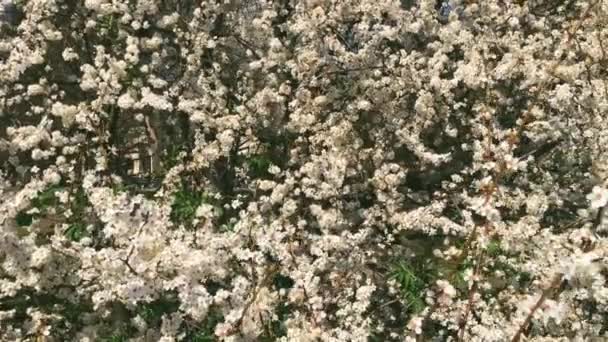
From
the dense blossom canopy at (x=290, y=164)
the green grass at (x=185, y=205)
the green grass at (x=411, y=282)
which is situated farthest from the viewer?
the green grass at (x=185, y=205)

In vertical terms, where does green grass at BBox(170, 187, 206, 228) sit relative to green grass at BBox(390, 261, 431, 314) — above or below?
above

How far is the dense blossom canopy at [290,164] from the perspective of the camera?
5672 millimetres

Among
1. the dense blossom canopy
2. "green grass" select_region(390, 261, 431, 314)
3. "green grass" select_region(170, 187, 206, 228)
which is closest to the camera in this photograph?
the dense blossom canopy

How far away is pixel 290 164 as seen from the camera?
23.0 ft

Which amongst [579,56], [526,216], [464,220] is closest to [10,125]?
[464,220]

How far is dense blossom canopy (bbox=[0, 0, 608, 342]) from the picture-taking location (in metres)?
5.67

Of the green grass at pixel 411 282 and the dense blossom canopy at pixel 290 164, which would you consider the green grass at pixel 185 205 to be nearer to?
the dense blossom canopy at pixel 290 164

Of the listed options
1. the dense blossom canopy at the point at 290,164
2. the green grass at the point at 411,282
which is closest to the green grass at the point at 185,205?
the dense blossom canopy at the point at 290,164

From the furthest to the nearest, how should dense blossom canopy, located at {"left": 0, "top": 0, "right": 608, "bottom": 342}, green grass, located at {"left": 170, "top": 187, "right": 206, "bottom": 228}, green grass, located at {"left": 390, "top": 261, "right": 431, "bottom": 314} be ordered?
green grass, located at {"left": 170, "top": 187, "right": 206, "bottom": 228} < green grass, located at {"left": 390, "top": 261, "right": 431, "bottom": 314} < dense blossom canopy, located at {"left": 0, "top": 0, "right": 608, "bottom": 342}

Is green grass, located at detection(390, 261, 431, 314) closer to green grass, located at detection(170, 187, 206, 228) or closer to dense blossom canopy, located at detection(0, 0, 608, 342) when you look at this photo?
dense blossom canopy, located at detection(0, 0, 608, 342)

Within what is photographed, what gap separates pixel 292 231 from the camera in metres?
6.00

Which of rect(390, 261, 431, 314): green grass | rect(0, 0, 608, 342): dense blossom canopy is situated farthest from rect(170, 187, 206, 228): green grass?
rect(390, 261, 431, 314): green grass

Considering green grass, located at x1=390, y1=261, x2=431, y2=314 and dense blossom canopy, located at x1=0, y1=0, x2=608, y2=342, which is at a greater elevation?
dense blossom canopy, located at x1=0, y1=0, x2=608, y2=342

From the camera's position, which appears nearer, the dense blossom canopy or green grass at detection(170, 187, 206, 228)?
the dense blossom canopy
